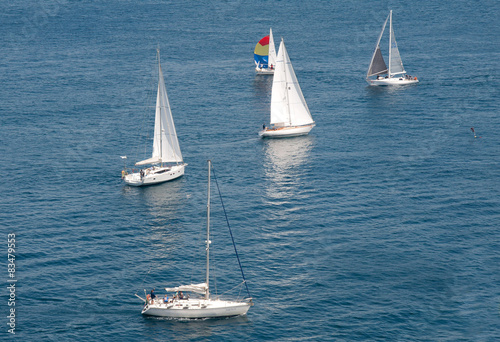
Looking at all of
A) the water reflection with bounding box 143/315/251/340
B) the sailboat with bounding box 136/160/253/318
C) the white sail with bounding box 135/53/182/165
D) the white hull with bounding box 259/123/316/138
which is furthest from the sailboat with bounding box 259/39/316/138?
the water reflection with bounding box 143/315/251/340

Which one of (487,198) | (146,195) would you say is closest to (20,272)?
(146,195)

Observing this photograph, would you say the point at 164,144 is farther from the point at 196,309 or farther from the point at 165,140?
the point at 196,309

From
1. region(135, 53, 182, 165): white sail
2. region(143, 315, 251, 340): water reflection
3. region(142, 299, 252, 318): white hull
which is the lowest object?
region(143, 315, 251, 340): water reflection

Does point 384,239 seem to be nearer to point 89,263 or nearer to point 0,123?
point 89,263

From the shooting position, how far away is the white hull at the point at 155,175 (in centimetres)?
14875

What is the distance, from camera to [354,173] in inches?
5994

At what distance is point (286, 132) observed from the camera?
580ft

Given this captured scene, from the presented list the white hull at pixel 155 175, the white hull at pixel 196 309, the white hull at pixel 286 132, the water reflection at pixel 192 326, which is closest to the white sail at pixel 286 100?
the white hull at pixel 286 132

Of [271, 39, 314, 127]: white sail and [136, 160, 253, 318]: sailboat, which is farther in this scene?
[271, 39, 314, 127]: white sail

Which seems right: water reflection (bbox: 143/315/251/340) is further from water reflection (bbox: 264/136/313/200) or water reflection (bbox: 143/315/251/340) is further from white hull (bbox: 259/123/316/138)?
white hull (bbox: 259/123/316/138)

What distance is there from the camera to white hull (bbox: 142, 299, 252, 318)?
103 m

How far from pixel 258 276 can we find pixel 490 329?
34.5 m

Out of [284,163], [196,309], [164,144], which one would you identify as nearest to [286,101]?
[284,163]

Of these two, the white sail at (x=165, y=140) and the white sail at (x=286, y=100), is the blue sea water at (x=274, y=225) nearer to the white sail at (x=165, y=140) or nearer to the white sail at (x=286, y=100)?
the white sail at (x=286, y=100)
